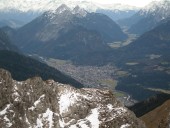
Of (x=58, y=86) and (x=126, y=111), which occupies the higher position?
(x=58, y=86)

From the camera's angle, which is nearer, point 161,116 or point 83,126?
point 83,126

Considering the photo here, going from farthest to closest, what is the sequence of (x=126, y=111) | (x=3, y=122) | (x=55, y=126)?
(x=126, y=111)
(x=55, y=126)
(x=3, y=122)

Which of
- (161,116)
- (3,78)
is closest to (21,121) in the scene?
(3,78)

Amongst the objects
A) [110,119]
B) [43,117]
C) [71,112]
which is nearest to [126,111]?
[110,119]

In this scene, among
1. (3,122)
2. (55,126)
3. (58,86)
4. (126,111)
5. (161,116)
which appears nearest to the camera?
(3,122)

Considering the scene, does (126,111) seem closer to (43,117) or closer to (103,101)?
(103,101)

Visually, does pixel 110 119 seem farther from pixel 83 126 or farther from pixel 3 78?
pixel 3 78
